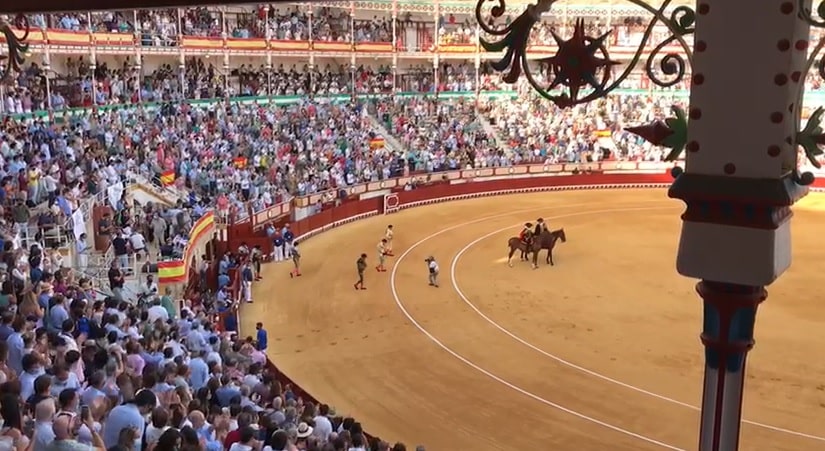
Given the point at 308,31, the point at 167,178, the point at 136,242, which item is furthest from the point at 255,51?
the point at 136,242

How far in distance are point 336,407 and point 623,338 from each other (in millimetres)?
6422

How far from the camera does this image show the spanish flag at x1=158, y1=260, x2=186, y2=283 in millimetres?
16141

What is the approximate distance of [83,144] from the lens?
69.9 feet

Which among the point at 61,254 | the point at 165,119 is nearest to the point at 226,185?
the point at 165,119

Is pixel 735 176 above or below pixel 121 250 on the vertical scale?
above

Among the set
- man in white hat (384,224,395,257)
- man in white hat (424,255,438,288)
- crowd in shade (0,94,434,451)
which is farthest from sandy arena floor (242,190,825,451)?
crowd in shade (0,94,434,451)

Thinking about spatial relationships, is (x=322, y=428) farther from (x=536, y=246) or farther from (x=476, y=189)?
(x=476, y=189)

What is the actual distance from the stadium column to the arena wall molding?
22.0m

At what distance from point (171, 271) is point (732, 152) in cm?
1495

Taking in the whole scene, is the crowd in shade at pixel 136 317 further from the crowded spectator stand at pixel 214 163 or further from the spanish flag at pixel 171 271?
the spanish flag at pixel 171 271

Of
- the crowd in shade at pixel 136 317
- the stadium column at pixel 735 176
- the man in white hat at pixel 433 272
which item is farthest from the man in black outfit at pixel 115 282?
the stadium column at pixel 735 176

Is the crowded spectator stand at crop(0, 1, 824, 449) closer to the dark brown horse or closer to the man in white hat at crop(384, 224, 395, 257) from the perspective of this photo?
the man in white hat at crop(384, 224, 395, 257)

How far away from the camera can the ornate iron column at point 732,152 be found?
2.40 metres

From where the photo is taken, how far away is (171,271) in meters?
16.2
